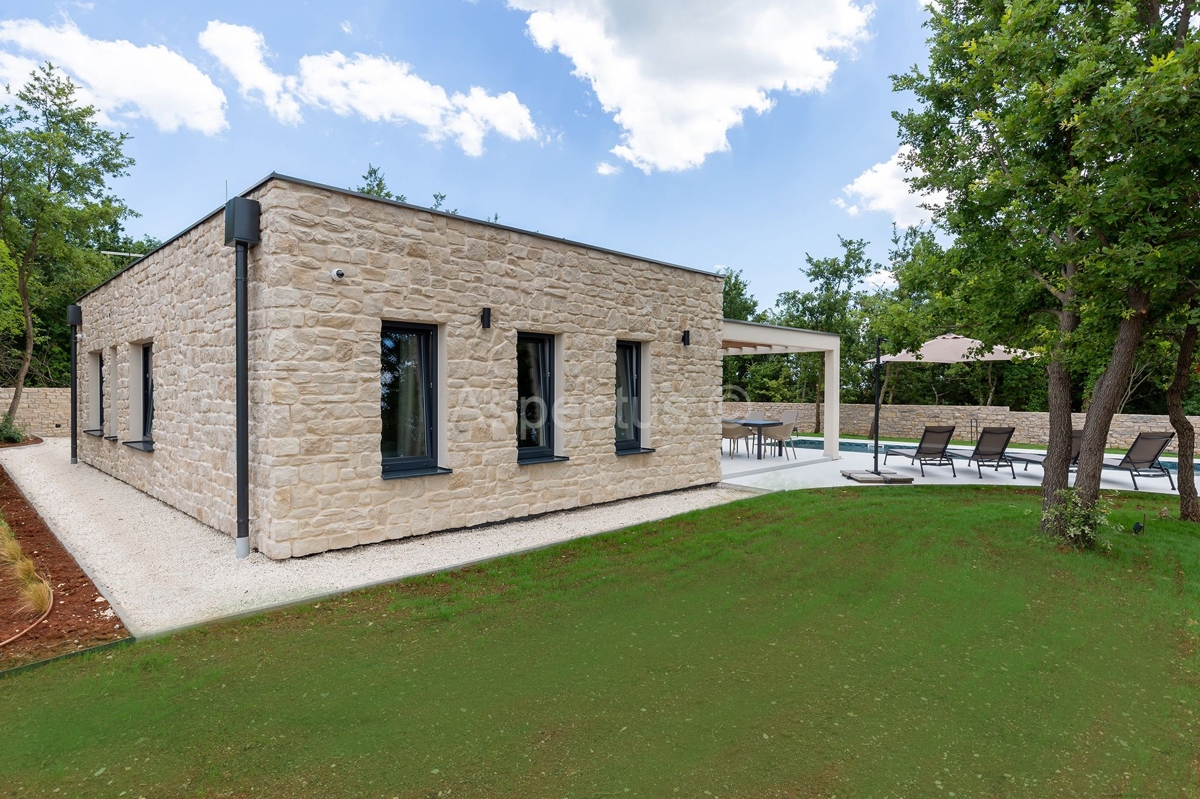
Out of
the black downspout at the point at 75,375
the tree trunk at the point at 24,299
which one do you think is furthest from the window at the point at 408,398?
the tree trunk at the point at 24,299

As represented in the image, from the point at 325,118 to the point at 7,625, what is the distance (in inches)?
961

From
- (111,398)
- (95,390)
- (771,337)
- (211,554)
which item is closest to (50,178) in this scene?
(95,390)

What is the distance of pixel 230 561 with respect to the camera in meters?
5.41

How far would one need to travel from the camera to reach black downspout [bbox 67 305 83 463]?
38.6 ft

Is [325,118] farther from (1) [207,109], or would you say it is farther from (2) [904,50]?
(2) [904,50]

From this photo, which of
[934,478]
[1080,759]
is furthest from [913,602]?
[934,478]

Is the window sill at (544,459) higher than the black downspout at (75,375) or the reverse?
the reverse

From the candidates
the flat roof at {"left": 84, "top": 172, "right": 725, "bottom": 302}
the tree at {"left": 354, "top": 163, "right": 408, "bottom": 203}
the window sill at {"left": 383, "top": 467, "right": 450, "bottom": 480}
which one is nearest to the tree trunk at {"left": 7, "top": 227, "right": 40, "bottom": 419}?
the flat roof at {"left": 84, "top": 172, "right": 725, "bottom": 302}

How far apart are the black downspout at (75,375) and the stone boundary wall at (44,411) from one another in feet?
28.0

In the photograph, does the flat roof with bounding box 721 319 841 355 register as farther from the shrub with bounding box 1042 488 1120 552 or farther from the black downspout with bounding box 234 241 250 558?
the black downspout with bounding box 234 241 250 558

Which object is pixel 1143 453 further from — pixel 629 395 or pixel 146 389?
pixel 146 389

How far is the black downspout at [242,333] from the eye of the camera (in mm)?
5363

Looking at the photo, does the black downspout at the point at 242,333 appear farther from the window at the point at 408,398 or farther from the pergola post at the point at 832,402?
the pergola post at the point at 832,402

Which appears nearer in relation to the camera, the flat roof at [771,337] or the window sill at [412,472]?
the window sill at [412,472]
